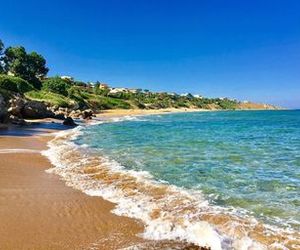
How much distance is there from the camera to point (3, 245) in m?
6.09

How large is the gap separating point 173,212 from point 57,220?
2535 mm

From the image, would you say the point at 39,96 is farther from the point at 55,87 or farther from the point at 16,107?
the point at 16,107

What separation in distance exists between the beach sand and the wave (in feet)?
1.12

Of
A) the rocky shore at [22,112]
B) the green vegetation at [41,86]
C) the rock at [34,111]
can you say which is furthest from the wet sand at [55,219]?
the green vegetation at [41,86]

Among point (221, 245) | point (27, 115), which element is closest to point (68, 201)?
point (221, 245)

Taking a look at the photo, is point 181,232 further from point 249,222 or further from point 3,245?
point 3,245

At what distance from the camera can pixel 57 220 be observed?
7.54m

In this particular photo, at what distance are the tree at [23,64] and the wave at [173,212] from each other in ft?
287

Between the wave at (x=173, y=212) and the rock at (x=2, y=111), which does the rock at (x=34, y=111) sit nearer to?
the rock at (x=2, y=111)

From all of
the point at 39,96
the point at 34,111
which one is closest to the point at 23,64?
the point at 39,96

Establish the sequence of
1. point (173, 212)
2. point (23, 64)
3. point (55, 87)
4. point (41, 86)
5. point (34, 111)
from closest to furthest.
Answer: point (173, 212)
point (34, 111)
point (55, 87)
point (41, 86)
point (23, 64)

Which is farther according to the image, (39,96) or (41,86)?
(41,86)

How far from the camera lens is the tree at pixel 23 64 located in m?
96.3

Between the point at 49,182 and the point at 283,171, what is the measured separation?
807 cm
